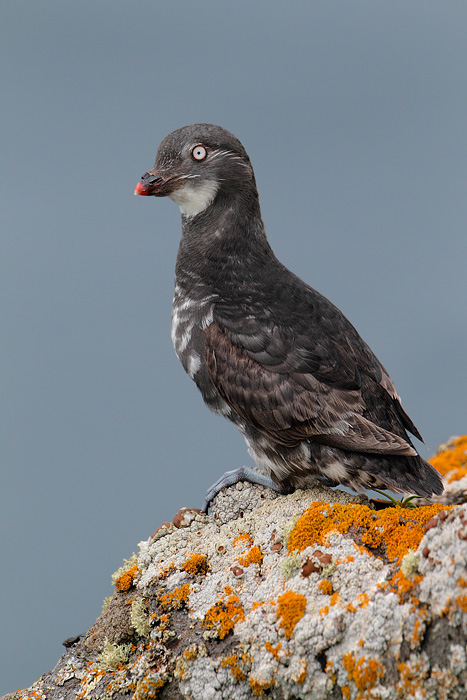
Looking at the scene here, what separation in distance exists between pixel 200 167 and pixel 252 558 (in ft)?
11.1

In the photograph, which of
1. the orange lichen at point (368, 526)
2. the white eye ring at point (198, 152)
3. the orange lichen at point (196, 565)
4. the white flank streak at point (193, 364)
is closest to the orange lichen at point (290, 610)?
the orange lichen at point (368, 526)

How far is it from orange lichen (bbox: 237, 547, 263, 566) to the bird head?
10.1 ft

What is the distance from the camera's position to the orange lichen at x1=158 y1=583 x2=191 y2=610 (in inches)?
183

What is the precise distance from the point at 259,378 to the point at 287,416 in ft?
1.26

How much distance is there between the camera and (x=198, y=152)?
6.00m

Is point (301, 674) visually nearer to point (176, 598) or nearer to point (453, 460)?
point (176, 598)

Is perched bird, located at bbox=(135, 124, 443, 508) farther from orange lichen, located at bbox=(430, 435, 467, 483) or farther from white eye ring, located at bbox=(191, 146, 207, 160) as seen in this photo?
orange lichen, located at bbox=(430, 435, 467, 483)

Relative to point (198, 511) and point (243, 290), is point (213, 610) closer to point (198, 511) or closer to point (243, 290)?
point (198, 511)

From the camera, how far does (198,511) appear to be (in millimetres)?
5723

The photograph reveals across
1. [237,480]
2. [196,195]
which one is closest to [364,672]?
[237,480]

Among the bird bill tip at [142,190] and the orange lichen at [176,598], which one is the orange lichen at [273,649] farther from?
the bird bill tip at [142,190]

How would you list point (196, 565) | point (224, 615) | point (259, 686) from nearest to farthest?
point (259, 686)
point (224, 615)
point (196, 565)

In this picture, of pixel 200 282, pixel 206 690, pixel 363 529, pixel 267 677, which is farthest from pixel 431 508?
pixel 200 282

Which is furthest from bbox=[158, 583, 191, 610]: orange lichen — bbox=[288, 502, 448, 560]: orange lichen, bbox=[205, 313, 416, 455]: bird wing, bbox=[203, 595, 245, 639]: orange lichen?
bbox=[205, 313, 416, 455]: bird wing
